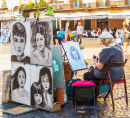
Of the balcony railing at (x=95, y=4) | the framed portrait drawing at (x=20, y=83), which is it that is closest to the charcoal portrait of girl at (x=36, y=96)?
the framed portrait drawing at (x=20, y=83)

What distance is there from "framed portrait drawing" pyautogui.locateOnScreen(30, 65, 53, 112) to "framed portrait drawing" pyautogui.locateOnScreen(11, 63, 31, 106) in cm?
13

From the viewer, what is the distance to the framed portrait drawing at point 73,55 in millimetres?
6228

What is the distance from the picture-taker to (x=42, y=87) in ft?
16.9

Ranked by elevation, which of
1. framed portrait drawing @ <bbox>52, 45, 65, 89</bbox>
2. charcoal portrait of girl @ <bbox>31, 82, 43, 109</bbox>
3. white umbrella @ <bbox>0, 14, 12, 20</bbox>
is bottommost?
charcoal portrait of girl @ <bbox>31, 82, 43, 109</bbox>

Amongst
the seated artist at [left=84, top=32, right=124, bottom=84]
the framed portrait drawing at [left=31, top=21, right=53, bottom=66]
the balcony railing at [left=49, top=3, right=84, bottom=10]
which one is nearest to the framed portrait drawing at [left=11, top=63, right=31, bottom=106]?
the framed portrait drawing at [left=31, top=21, right=53, bottom=66]

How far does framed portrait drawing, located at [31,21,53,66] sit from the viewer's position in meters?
5.02

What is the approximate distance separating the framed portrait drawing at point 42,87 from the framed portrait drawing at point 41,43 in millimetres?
122

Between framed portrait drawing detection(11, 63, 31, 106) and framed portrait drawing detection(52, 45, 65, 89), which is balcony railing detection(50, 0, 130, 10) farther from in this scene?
framed portrait drawing detection(52, 45, 65, 89)


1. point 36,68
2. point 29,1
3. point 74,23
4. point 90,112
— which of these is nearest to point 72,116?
point 90,112

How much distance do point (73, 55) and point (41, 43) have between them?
4.45ft

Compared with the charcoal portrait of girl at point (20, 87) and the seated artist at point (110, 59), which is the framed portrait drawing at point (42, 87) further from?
the seated artist at point (110, 59)

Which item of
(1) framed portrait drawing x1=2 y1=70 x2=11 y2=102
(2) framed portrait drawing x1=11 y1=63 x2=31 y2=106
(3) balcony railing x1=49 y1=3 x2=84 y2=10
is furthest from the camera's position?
(3) balcony railing x1=49 y1=3 x2=84 y2=10

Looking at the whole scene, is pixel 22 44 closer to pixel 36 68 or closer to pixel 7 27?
pixel 36 68

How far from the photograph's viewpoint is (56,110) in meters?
5.22
